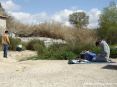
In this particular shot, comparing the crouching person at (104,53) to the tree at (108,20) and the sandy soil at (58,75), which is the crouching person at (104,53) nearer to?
the sandy soil at (58,75)

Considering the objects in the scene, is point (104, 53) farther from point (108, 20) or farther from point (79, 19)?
point (79, 19)

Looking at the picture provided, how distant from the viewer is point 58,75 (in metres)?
15.7

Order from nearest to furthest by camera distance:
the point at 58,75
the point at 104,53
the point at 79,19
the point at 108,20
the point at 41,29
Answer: the point at 58,75
the point at 104,53
the point at 41,29
the point at 108,20
the point at 79,19

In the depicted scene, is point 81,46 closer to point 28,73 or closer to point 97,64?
point 97,64

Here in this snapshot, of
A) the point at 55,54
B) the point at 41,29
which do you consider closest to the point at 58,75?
the point at 55,54

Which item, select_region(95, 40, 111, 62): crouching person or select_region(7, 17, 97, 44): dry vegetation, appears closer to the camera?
select_region(95, 40, 111, 62): crouching person

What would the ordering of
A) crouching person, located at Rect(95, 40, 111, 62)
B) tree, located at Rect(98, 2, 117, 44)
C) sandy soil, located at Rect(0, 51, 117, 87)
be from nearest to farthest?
sandy soil, located at Rect(0, 51, 117, 87)
crouching person, located at Rect(95, 40, 111, 62)
tree, located at Rect(98, 2, 117, 44)

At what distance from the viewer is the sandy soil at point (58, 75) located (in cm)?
1357

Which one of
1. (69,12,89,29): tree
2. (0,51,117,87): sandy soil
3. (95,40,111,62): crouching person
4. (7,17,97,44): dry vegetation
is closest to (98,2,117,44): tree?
(7,17,97,44): dry vegetation

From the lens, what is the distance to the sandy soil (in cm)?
1357

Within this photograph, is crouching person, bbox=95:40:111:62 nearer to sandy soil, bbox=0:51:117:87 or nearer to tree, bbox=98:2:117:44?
sandy soil, bbox=0:51:117:87

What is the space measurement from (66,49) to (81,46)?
1.03 m

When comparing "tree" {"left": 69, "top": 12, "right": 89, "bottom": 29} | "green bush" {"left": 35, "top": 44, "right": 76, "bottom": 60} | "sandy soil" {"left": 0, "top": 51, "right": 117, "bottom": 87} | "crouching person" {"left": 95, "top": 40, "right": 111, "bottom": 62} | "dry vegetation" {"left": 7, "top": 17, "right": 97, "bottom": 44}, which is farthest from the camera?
"tree" {"left": 69, "top": 12, "right": 89, "bottom": 29}

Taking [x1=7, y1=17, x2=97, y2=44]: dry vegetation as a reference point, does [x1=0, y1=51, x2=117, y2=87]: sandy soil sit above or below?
above
